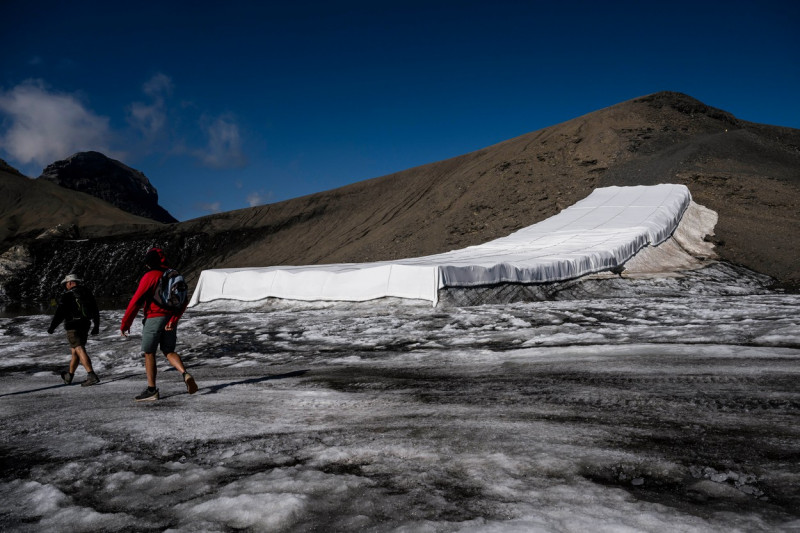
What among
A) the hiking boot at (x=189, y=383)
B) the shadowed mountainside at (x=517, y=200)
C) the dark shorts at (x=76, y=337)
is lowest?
the hiking boot at (x=189, y=383)

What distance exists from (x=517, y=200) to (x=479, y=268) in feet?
69.6

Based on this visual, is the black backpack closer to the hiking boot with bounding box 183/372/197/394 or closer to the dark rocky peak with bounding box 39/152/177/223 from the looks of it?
the hiking boot with bounding box 183/372/197/394

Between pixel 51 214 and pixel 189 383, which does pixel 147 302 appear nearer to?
pixel 189 383

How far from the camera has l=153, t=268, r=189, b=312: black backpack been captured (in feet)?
21.5

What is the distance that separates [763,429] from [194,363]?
8.48 m

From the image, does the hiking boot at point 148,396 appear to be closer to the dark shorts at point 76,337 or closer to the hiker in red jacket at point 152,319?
the hiker in red jacket at point 152,319

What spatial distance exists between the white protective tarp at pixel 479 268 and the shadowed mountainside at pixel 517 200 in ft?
15.5

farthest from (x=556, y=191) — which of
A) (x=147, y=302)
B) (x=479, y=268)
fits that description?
(x=147, y=302)

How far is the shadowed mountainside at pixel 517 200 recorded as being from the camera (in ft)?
97.2

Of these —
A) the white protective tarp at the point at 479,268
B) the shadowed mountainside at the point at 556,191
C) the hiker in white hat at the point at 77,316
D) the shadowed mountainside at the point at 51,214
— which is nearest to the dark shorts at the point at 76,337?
the hiker in white hat at the point at 77,316

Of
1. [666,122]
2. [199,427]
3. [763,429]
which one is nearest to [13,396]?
[199,427]

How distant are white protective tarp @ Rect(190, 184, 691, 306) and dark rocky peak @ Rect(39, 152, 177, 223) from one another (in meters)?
103

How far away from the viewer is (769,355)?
706 centimetres

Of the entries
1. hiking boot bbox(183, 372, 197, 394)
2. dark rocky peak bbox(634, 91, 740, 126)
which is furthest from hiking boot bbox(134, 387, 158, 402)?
dark rocky peak bbox(634, 91, 740, 126)
